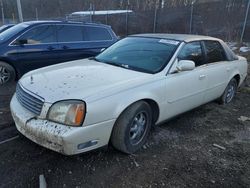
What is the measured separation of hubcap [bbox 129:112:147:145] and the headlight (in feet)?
2.64

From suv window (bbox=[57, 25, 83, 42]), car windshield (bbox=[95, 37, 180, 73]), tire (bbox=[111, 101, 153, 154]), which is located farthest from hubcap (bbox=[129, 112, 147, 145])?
suv window (bbox=[57, 25, 83, 42])

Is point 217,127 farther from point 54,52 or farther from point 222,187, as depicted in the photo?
point 54,52

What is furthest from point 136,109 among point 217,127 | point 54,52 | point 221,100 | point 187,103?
point 54,52

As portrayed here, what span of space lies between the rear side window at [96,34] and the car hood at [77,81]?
3.57m

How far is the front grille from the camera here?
109 inches

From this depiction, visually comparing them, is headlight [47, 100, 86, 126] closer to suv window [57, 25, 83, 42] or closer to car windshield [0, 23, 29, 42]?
car windshield [0, 23, 29, 42]

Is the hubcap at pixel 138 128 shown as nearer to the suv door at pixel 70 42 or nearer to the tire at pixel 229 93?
the tire at pixel 229 93

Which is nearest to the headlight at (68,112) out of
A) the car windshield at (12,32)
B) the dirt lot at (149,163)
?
the dirt lot at (149,163)

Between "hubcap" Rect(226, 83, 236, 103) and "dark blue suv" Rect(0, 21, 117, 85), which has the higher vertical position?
"dark blue suv" Rect(0, 21, 117, 85)

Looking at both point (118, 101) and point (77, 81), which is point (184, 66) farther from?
point (77, 81)

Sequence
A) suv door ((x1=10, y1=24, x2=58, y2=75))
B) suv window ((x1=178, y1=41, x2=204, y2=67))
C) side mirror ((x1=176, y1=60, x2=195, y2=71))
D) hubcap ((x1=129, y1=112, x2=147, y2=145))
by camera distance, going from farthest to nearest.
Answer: suv door ((x1=10, y1=24, x2=58, y2=75)), suv window ((x1=178, y1=41, x2=204, y2=67)), side mirror ((x1=176, y1=60, x2=195, y2=71)), hubcap ((x1=129, y1=112, x2=147, y2=145))

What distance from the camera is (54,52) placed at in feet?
21.0

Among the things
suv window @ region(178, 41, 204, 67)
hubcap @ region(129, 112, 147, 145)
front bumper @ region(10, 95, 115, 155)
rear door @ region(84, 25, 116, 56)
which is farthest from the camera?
rear door @ region(84, 25, 116, 56)

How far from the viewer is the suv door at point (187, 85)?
3.60 metres
